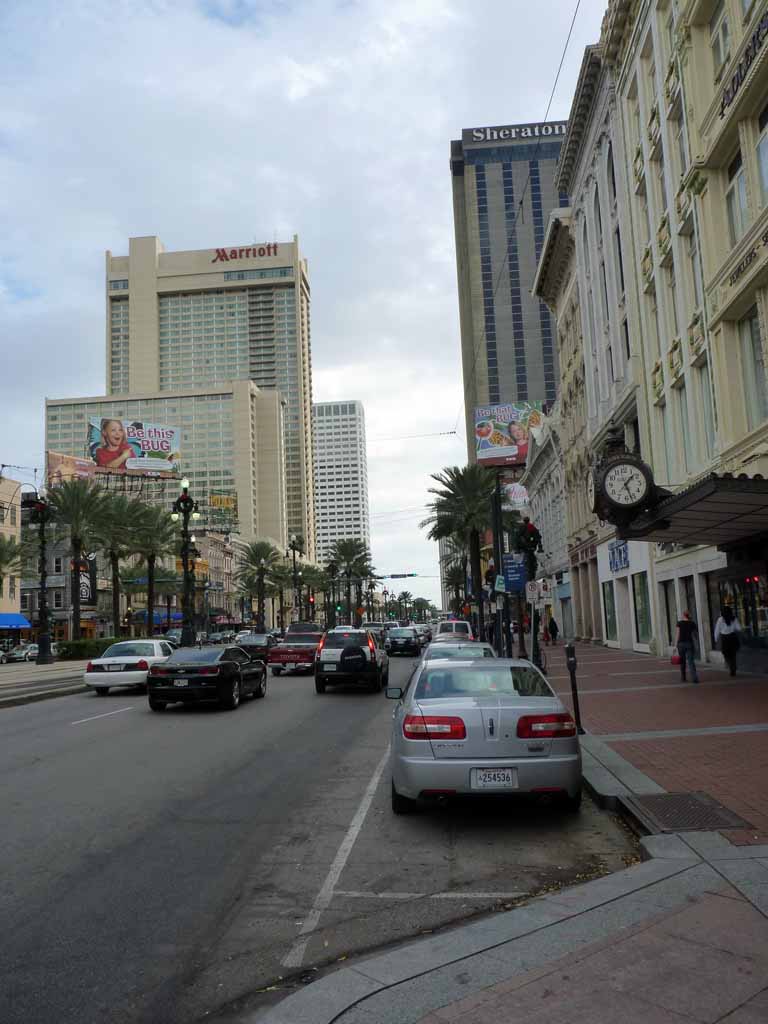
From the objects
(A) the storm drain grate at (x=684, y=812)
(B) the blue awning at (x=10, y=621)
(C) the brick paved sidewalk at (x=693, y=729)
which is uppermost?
(B) the blue awning at (x=10, y=621)

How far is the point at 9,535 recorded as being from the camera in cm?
6638

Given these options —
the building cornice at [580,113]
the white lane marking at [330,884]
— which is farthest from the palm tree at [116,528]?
the white lane marking at [330,884]

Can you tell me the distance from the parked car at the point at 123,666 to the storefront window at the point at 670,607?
16.5 metres

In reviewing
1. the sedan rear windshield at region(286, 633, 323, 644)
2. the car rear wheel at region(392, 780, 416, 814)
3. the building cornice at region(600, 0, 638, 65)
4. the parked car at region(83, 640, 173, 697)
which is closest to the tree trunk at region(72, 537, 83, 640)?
the sedan rear windshield at region(286, 633, 323, 644)

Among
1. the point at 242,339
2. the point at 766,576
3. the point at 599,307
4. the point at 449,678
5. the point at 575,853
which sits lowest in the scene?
the point at 575,853

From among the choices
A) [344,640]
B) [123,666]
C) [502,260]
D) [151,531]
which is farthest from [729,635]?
[502,260]

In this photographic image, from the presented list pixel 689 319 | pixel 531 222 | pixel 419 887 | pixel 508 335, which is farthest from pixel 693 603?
pixel 531 222

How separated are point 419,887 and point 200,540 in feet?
353

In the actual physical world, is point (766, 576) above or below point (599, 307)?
below

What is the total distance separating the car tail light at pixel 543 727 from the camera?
7.73 meters

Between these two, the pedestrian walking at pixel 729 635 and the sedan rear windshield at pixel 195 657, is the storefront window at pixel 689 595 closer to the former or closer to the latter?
the pedestrian walking at pixel 729 635

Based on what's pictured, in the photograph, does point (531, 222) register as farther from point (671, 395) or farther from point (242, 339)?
point (671, 395)

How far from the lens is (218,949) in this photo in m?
5.00

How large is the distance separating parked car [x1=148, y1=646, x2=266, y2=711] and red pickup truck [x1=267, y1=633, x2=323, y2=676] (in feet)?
40.4
